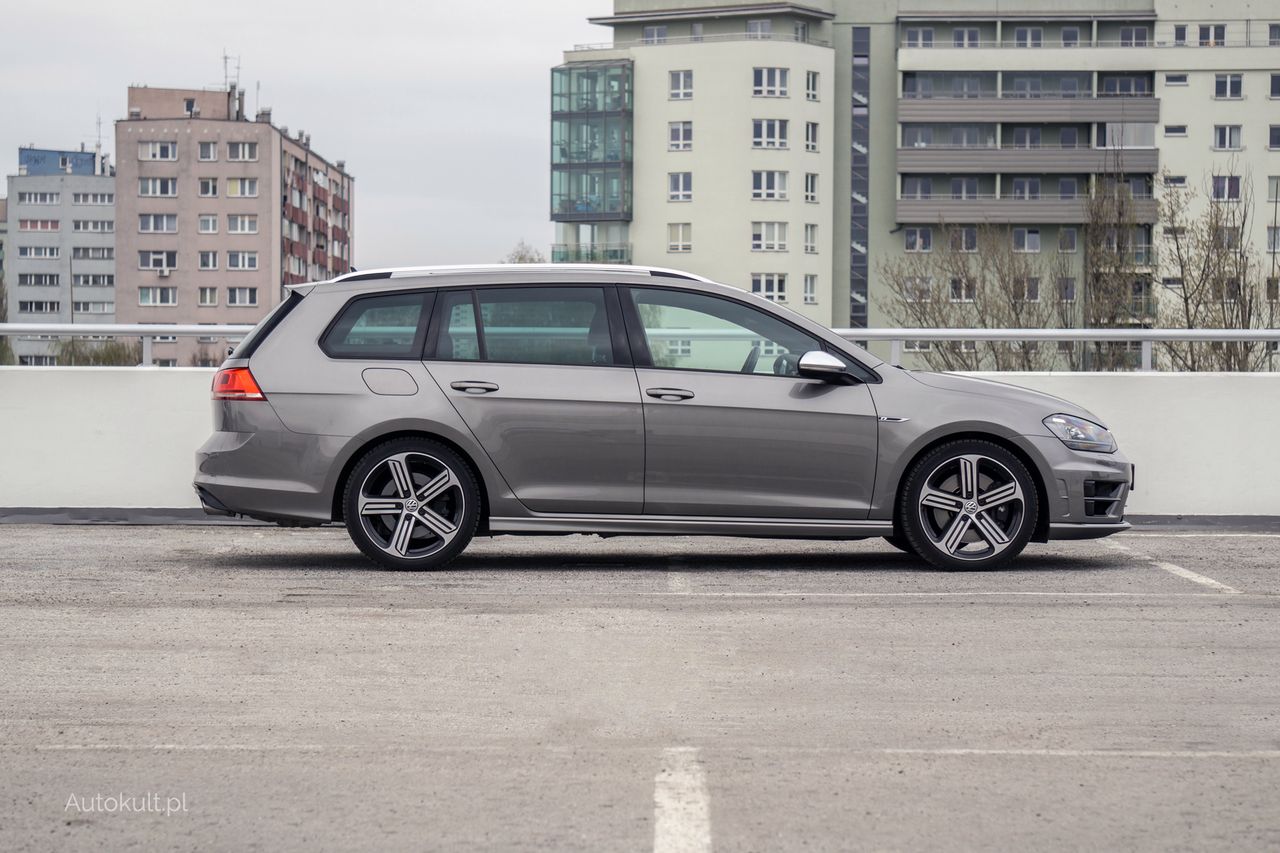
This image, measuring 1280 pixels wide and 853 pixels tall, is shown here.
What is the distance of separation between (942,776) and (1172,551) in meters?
6.23

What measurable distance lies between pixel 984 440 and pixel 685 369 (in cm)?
165

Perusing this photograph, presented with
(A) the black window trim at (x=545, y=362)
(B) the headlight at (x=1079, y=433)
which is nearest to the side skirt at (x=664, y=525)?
(A) the black window trim at (x=545, y=362)

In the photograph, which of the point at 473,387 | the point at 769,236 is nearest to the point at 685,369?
the point at 473,387

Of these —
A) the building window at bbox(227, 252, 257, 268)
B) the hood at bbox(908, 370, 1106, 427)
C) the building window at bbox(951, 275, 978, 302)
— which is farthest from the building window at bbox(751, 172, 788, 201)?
the hood at bbox(908, 370, 1106, 427)

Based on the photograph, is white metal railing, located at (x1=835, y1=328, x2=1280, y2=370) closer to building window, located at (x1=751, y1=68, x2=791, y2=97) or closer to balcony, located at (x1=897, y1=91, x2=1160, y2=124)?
balcony, located at (x1=897, y1=91, x2=1160, y2=124)

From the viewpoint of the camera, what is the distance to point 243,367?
9539 mm

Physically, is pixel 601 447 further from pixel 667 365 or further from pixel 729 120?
pixel 729 120

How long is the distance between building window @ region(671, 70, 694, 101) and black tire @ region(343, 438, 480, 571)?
94458 mm

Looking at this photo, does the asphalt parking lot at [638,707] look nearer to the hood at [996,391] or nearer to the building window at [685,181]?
the hood at [996,391]

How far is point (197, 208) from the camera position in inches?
5295

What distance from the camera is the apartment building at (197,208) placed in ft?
438

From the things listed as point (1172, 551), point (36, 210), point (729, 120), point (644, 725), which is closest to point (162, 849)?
point (644, 725)

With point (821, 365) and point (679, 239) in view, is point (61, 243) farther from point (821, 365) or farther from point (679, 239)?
point (821, 365)

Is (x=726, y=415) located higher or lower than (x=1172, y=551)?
higher
